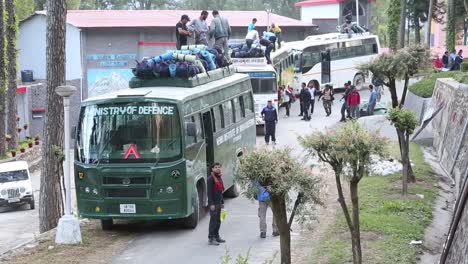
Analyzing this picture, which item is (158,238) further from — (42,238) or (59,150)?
(59,150)

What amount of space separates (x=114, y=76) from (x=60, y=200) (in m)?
29.0

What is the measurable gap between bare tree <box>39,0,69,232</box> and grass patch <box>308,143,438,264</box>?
23.1 feet

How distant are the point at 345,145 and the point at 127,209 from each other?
19.0 ft

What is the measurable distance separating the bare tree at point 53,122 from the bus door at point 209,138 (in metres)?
3.56

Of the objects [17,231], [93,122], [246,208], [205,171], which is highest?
[93,122]

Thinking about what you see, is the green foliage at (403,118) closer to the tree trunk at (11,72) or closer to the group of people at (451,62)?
the group of people at (451,62)

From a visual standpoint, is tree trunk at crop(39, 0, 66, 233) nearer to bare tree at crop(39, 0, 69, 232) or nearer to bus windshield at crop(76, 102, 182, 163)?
bare tree at crop(39, 0, 69, 232)

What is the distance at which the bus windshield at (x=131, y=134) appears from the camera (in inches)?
658

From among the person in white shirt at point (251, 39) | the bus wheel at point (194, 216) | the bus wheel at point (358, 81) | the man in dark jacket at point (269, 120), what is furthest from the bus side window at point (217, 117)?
the bus wheel at point (358, 81)

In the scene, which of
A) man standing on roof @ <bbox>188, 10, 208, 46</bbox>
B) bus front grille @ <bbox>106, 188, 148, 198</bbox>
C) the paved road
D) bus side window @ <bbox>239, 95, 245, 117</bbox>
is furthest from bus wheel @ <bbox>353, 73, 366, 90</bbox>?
bus front grille @ <bbox>106, 188, 148, 198</bbox>

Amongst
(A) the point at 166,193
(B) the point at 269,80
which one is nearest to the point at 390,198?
(A) the point at 166,193

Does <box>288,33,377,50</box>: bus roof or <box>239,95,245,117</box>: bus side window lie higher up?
<box>288,33,377,50</box>: bus roof

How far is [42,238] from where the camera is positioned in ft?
56.7

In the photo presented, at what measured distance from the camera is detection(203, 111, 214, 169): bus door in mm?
18922
